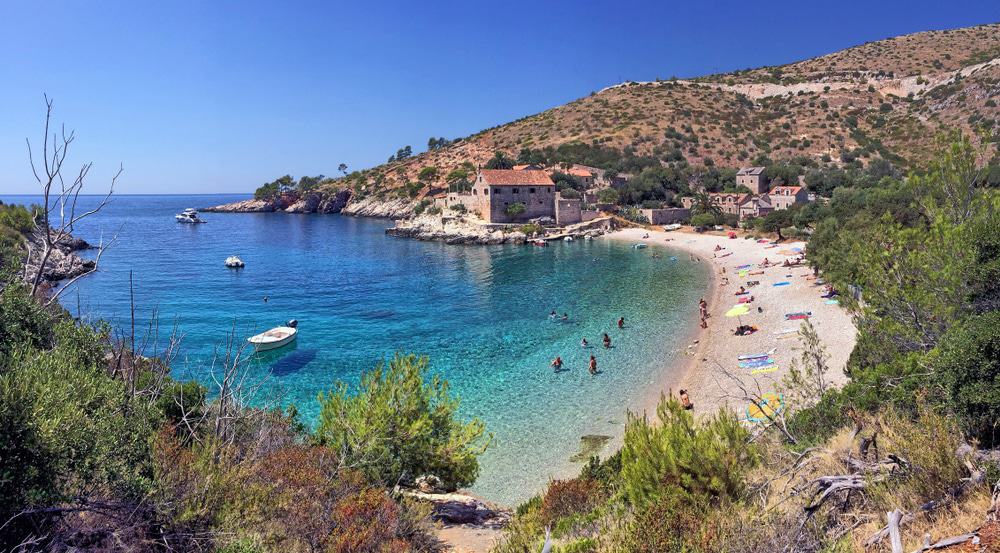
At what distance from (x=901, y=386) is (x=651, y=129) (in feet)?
331

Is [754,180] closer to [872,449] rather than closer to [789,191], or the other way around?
[789,191]

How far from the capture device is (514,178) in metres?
69.2

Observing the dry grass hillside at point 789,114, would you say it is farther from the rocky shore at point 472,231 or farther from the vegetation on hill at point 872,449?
the vegetation on hill at point 872,449

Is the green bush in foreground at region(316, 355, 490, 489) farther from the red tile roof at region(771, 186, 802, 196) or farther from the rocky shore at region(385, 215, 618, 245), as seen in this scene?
the red tile roof at region(771, 186, 802, 196)

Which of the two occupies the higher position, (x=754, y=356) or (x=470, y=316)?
(x=470, y=316)

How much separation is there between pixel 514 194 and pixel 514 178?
2171 mm

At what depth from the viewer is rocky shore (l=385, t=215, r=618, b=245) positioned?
6353 centimetres

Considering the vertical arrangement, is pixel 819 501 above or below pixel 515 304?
above

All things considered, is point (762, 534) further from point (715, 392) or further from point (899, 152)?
point (899, 152)

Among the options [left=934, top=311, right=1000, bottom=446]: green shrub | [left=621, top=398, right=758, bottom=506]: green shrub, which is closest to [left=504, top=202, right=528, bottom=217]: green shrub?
[left=621, top=398, right=758, bottom=506]: green shrub

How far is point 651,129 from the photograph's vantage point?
4031 inches

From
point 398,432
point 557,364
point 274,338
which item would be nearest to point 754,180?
point 557,364

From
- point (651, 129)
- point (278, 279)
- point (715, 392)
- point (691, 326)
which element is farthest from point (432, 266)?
point (651, 129)

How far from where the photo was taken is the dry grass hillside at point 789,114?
84.8m
